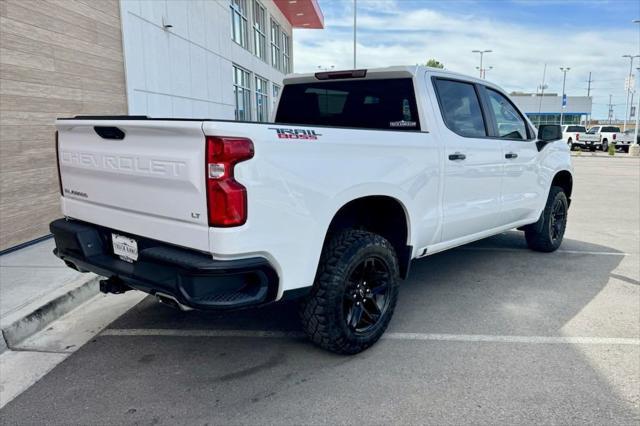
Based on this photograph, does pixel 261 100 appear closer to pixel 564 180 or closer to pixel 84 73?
pixel 84 73

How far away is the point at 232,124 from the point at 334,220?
1.19 meters

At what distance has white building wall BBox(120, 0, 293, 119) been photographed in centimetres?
877

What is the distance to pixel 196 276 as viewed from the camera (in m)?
2.55

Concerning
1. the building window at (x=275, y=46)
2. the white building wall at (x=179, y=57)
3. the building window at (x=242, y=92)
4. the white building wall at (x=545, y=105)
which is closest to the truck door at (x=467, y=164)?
the white building wall at (x=179, y=57)

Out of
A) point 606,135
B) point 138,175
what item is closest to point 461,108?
point 138,175

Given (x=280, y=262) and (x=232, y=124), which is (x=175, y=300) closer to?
(x=280, y=262)

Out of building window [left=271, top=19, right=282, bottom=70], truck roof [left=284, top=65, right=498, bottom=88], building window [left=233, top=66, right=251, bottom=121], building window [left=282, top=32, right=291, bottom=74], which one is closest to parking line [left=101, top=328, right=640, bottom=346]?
truck roof [left=284, top=65, right=498, bottom=88]

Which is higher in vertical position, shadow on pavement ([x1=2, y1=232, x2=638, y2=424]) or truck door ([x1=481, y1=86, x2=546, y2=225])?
truck door ([x1=481, y1=86, x2=546, y2=225])

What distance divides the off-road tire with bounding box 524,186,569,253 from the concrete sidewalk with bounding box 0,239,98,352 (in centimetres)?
494

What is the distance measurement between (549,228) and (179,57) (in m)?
8.51

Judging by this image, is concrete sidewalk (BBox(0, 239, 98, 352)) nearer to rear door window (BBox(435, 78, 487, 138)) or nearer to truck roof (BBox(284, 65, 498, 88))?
truck roof (BBox(284, 65, 498, 88))

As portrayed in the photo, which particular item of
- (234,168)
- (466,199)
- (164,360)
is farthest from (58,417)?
(466,199)

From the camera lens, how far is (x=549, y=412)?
2734mm

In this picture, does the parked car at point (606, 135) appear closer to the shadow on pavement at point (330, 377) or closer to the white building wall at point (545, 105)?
the shadow on pavement at point (330, 377)
